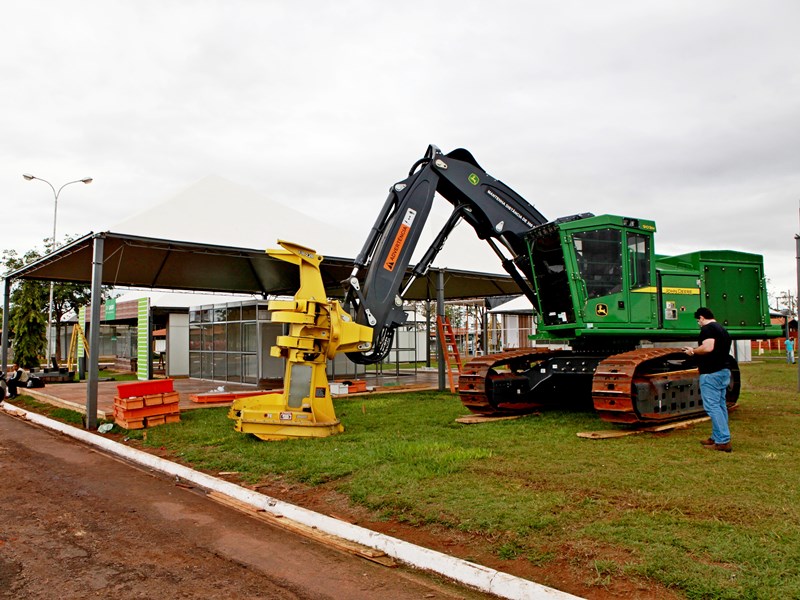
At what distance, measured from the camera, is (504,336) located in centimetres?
4344

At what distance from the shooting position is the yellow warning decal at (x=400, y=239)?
34.9 feet

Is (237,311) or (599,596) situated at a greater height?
(237,311)

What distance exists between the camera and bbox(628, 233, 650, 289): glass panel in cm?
1095


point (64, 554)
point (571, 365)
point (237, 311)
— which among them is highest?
point (237, 311)

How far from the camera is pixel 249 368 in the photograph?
69.4 ft

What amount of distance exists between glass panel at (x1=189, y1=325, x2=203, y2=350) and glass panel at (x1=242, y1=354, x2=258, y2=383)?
3630 millimetres

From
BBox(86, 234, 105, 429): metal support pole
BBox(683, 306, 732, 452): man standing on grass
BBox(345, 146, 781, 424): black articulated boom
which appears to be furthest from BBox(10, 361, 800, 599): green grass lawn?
BBox(86, 234, 105, 429): metal support pole

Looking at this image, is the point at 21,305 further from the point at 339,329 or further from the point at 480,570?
the point at 480,570

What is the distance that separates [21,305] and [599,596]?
30528 millimetres

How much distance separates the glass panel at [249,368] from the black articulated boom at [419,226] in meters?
10.8

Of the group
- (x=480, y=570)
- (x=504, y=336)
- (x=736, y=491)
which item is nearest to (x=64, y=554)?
(x=480, y=570)

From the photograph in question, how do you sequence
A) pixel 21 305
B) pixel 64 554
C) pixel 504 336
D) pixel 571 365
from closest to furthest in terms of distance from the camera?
1. pixel 64 554
2. pixel 571 365
3. pixel 21 305
4. pixel 504 336

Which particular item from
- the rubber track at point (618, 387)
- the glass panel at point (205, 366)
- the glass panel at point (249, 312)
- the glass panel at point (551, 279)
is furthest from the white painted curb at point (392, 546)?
the glass panel at point (205, 366)

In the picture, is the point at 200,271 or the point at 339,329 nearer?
the point at 339,329
